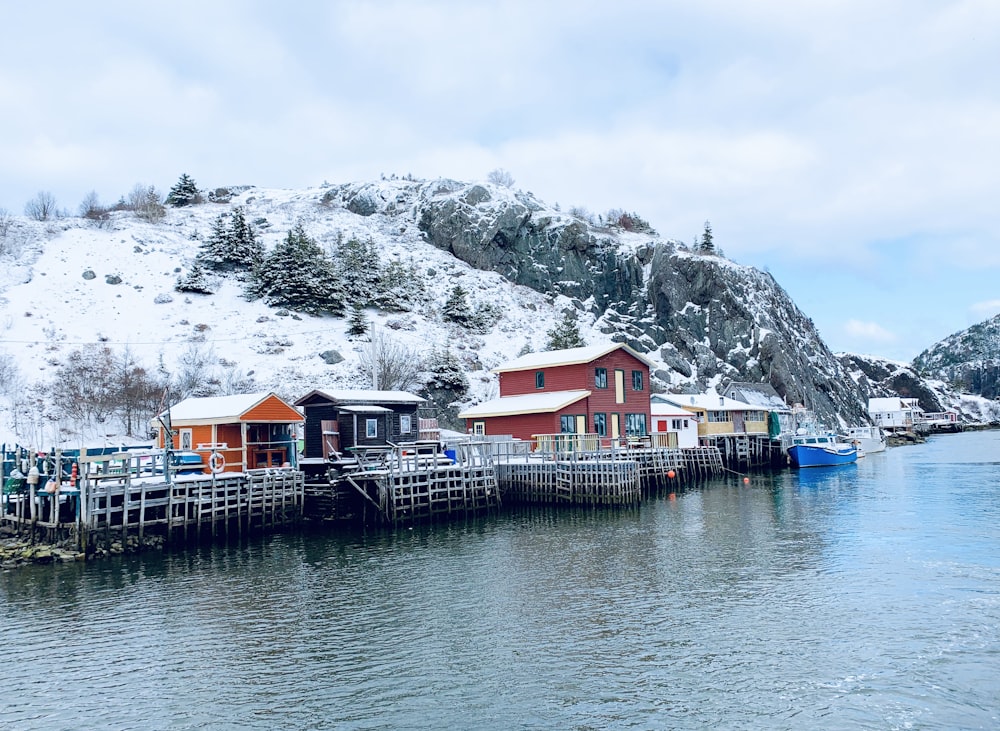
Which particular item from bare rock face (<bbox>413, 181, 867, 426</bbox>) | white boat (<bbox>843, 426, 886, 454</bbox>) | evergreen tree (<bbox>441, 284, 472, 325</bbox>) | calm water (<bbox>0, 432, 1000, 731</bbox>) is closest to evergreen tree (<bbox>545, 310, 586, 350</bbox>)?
evergreen tree (<bbox>441, 284, 472, 325</bbox>)

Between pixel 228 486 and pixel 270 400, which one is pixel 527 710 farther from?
pixel 270 400

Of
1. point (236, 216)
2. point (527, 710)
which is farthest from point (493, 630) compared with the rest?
point (236, 216)

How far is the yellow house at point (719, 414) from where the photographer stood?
2506 inches

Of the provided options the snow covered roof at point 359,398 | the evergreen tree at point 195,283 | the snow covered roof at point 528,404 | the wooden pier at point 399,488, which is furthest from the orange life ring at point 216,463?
the evergreen tree at point 195,283

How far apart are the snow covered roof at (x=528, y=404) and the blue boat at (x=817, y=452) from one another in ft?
79.5

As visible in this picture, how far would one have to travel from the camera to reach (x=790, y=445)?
65.9 m

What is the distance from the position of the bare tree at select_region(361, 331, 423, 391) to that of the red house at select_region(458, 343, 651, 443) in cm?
989

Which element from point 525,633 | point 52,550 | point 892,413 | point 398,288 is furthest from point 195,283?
point 892,413

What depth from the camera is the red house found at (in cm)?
4834

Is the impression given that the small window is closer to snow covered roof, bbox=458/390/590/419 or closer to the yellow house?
snow covered roof, bbox=458/390/590/419

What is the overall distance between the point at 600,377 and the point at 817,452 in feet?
79.6

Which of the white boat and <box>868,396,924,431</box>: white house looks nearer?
the white boat

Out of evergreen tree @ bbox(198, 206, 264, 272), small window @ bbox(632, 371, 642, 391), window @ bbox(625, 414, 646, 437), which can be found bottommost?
window @ bbox(625, 414, 646, 437)

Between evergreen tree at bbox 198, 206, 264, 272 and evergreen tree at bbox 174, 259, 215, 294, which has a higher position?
evergreen tree at bbox 198, 206, 264, 272
